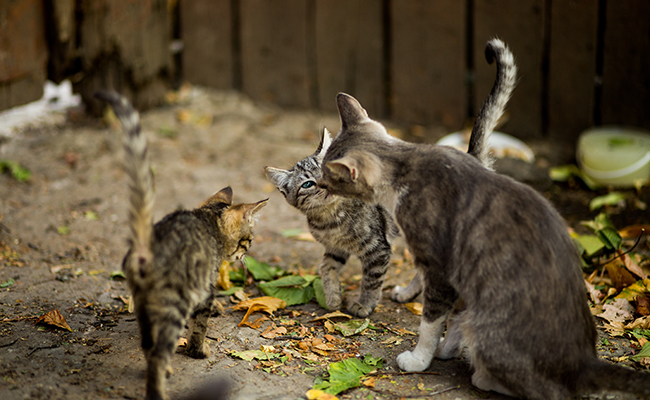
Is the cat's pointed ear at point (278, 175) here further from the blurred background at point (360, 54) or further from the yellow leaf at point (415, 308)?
the blurred background at point (360, 54)

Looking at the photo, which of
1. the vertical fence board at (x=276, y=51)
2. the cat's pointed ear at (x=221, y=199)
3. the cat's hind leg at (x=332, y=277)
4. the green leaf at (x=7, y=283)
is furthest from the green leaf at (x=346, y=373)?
the vertical fence board at (x=276, y=51)

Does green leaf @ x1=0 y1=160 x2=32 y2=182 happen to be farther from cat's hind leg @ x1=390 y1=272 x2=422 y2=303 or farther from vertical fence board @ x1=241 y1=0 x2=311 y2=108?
cat's hind leg @ x1=390 y1=272 x2=422 y2=303

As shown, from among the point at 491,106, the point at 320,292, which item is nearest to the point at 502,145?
the point at 491,106

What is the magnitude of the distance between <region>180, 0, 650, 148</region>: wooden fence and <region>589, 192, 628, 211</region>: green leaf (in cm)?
130

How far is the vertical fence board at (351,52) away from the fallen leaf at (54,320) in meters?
4.90

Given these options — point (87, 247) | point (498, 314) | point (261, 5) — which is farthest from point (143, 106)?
point (498, 314)

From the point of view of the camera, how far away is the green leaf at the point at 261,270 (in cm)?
453

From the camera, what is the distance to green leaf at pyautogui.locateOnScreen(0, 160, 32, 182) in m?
5.81

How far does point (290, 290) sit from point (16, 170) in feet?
11.1

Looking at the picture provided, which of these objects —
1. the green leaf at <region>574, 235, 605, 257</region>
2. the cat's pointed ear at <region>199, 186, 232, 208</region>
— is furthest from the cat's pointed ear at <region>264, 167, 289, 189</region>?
the green leaf at <region>574, 235, 605, 257</region>

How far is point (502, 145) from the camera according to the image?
6.53 metres

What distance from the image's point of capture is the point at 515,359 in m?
2.98

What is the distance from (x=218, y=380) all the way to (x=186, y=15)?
5881 mm

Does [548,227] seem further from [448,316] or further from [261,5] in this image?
[261,5]
